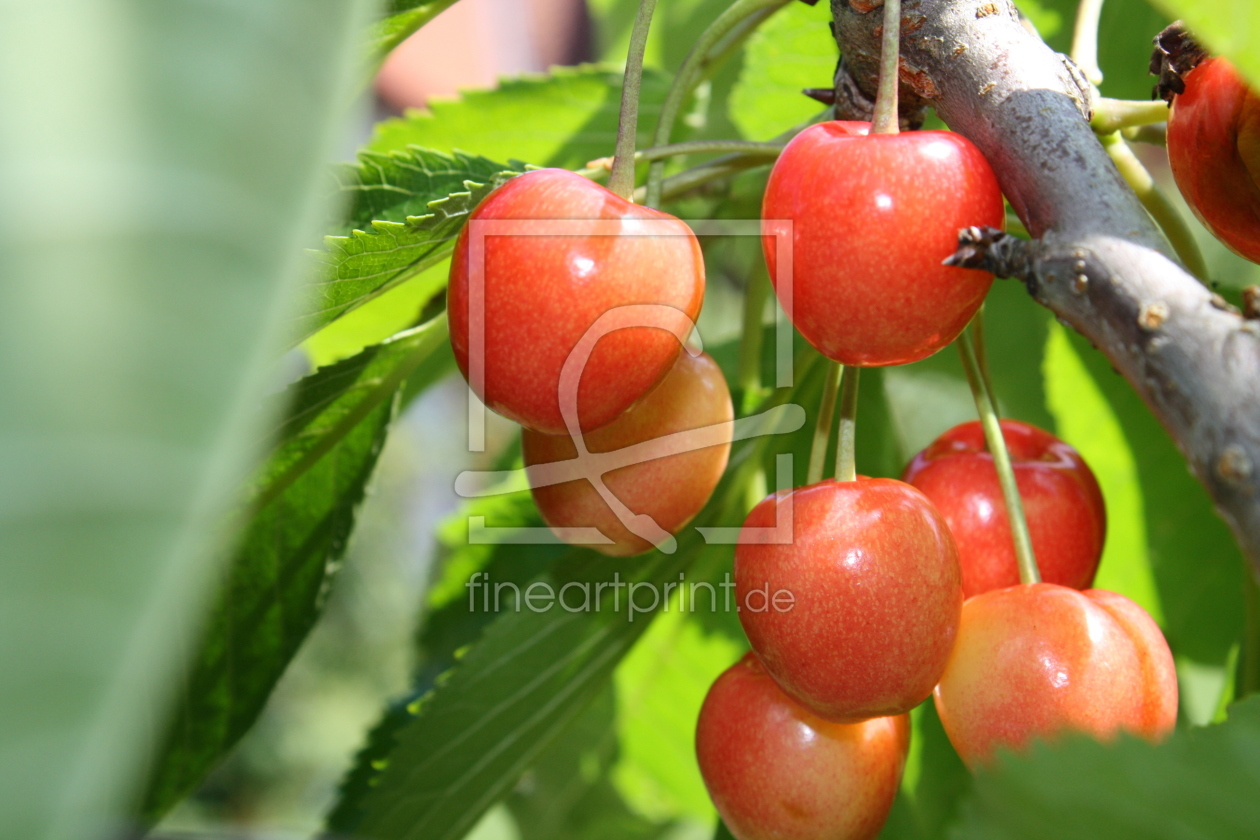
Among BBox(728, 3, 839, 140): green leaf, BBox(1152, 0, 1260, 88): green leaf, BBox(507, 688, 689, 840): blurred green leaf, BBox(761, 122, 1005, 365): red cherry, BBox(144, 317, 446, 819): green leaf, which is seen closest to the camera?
BBox(1152, 0, 1260, 88): green leaf

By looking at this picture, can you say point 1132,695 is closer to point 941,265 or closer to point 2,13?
point 941,265

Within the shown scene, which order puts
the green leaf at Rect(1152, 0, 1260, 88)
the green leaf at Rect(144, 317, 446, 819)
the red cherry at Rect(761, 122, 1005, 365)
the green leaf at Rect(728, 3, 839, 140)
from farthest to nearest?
the green leaf at Rect(728, 3, 839, 140) < the green leaf at Rect(144, 317, 446, 819) < the red cherry at Rect(761, 122, 1005, 365) < the green leaf at Rect(1152, 0, 1260, 88)

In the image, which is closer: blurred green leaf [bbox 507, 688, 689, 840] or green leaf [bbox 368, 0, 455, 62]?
green leaf [bbox 368, 0, 455, 62]

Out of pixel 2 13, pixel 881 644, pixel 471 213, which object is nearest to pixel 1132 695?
pixel 881 644

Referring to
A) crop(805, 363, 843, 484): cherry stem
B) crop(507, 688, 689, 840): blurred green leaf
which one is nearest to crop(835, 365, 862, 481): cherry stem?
crop(805, 363, 843, 484): cherry stem

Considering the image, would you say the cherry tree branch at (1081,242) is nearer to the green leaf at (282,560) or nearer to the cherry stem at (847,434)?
the cherry stem at (847,434)

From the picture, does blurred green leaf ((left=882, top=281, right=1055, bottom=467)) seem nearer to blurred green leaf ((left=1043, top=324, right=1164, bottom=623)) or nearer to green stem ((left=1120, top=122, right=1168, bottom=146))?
blurred green leaf ((left=1043, top=324, right=1164, bottom=623))

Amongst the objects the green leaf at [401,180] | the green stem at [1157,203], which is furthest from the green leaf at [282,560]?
the green stem at [1157,203]
